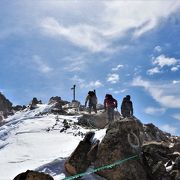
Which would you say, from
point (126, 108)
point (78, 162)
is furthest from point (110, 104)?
point (78, 162)

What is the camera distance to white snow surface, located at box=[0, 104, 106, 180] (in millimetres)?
16031

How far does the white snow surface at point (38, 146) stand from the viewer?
1603 cm

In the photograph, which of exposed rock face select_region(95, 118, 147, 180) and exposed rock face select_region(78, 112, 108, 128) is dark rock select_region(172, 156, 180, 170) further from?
exposed rock face select_region(78, 112, 108, 128)

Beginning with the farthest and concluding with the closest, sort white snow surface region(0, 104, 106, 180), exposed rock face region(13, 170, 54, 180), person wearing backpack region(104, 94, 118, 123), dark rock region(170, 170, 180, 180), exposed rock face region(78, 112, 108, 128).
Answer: exposed rock face region(78, 112, 108, 128) → person wearing backpack region(104, 94, 118, 123) → white snow surface region(0, 104, 106, 180) → dark rock region(170, 170, 180, 180) → exposed rock face region(13, 170, 54, 180)

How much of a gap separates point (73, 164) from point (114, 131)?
1.91m

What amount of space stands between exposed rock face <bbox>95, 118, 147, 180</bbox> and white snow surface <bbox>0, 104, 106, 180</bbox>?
780mm

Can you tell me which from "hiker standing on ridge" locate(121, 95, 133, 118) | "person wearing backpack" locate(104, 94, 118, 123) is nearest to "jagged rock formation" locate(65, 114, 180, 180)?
"person wearing backpack" locate(104, 94, 118, 123)

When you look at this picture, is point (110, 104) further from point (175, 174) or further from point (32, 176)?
point (32, 176)

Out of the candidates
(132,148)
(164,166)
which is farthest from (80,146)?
(164,166)

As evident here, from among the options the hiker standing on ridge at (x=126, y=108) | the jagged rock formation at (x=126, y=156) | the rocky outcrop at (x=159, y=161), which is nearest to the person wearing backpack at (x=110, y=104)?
the hiker standing on ridge at (x=126, y=108)

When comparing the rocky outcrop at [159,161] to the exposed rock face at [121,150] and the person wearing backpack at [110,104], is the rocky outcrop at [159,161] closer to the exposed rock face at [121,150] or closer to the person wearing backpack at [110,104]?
the exposed rock face at [121,150]

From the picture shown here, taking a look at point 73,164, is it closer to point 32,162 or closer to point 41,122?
point 32,162

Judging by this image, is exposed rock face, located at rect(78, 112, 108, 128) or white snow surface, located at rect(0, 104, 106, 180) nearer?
white snow surface, located at rect(0, 104, 106, 180)

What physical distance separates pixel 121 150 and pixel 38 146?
541 centimetres
